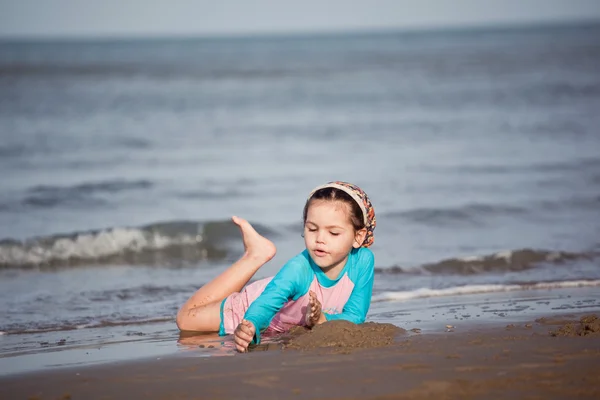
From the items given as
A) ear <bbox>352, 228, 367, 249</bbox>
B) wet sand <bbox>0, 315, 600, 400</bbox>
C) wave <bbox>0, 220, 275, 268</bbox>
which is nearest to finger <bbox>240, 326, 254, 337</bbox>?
wet sand <bbox>0, 315, 600, 400</bbox>

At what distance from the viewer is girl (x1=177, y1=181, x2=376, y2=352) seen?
474cm

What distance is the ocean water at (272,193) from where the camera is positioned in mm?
6910

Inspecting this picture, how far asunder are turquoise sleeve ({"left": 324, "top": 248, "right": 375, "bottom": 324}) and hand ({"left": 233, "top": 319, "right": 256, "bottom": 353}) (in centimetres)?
66

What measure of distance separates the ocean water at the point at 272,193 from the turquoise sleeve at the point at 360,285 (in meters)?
0.63

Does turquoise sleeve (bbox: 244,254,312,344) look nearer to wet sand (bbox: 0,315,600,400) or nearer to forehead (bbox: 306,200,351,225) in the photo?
wet sand (bbox: 0,315,600,400)

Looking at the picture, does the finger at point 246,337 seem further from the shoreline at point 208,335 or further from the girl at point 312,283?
the shoreline at point 208,335

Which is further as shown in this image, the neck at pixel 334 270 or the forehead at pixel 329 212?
the neck at pixel 334 270

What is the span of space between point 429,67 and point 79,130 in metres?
20.8

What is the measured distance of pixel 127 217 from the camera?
10070 mm

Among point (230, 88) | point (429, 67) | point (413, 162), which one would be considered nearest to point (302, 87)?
point (230, 88)

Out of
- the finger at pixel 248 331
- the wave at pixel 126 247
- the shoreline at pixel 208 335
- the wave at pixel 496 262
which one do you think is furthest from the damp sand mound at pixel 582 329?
the wave at pixel 126 247

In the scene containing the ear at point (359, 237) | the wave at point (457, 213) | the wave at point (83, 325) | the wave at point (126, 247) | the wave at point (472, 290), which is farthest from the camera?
the wave at point (457, 213)

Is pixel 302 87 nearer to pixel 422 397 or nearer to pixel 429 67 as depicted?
pixel 429 67

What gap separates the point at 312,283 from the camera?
502 cm
